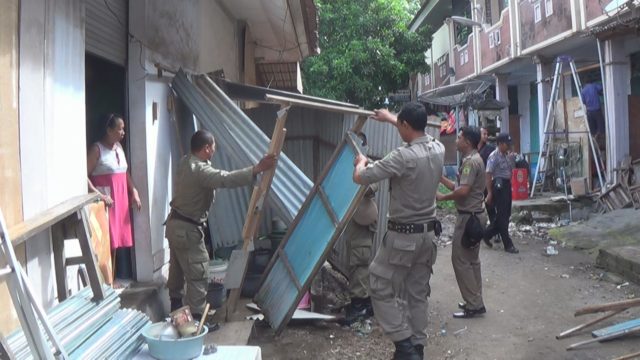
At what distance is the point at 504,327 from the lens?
16.7 feet

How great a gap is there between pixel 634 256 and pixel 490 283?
1.65m

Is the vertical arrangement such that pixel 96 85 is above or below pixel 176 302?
above

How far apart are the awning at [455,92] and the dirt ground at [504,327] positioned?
9607 mm

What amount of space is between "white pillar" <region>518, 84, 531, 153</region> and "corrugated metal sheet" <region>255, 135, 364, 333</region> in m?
13.8

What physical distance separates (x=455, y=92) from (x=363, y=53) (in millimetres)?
3053

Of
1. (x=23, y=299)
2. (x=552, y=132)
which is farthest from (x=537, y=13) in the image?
(x=23, y=299)

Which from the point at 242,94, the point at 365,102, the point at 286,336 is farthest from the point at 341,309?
the point at 365,102

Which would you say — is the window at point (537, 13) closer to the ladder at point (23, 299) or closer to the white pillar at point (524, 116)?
the white pillar at point (524, 116)

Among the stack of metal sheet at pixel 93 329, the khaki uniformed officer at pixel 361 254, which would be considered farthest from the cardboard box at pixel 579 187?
the stack of metal sheet at pixel 93 329

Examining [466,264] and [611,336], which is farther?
[466,264]

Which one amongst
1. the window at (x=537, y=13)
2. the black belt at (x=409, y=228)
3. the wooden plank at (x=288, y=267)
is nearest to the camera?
the black belt at (x=409, y=228)

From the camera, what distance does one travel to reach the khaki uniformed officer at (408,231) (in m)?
4.02

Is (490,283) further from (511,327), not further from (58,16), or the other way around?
(58,16)

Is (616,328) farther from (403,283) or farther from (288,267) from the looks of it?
(288,267)
